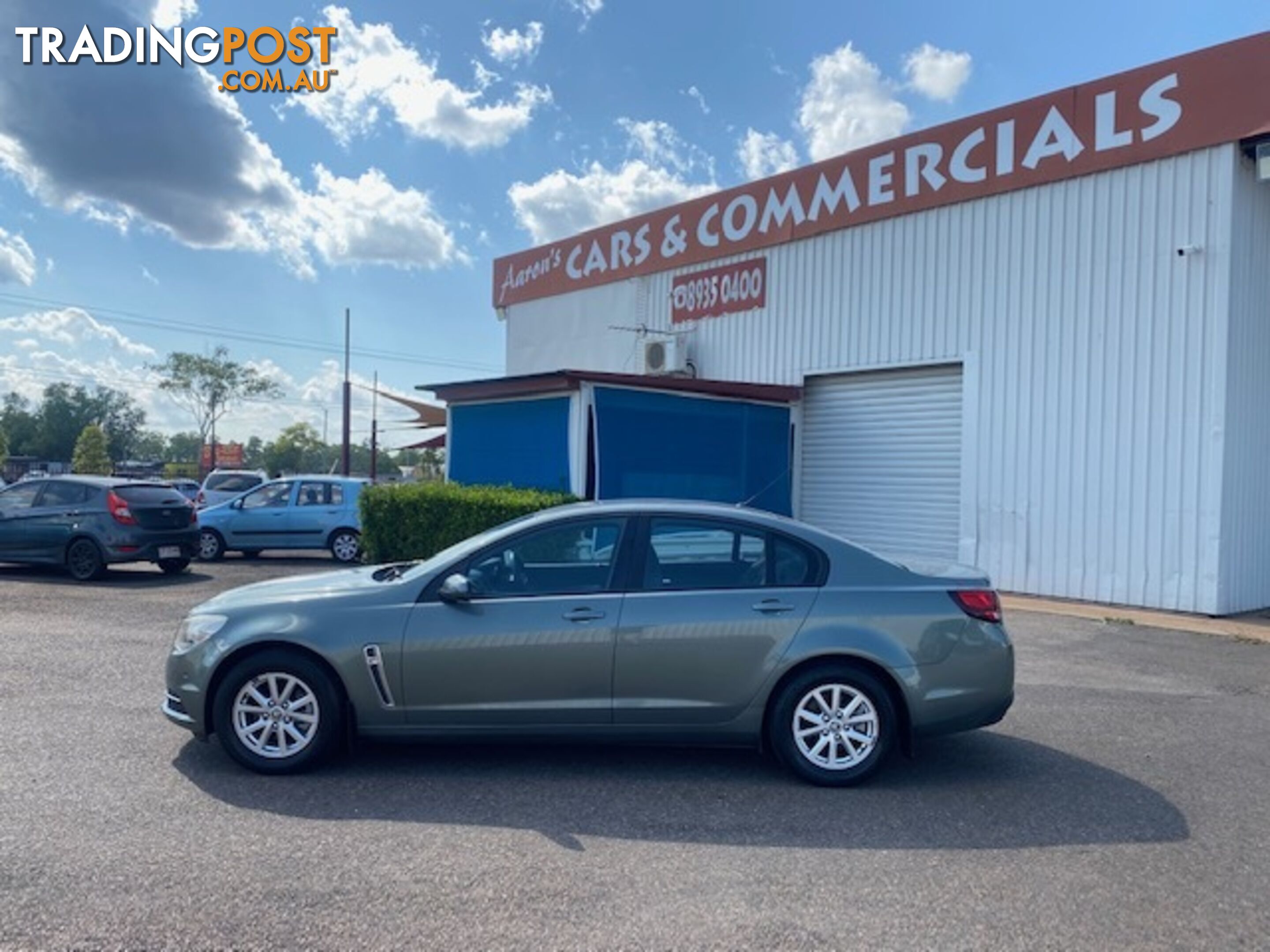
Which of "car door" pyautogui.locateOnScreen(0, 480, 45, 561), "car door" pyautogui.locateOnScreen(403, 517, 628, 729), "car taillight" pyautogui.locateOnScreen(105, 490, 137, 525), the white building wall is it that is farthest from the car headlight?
the white building wall

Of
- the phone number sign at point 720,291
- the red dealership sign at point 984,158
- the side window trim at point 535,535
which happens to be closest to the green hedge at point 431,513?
the phone number sign at point 720,291

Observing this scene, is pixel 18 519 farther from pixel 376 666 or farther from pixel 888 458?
pixel 888 458

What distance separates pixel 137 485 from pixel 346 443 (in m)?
21.6

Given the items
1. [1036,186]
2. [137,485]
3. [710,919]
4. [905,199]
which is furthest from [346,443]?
[710,919]

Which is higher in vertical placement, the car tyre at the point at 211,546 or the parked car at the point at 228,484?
the parked car at the point at 228,484

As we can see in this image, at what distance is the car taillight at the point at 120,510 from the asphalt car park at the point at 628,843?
755 cm

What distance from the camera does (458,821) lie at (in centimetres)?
465

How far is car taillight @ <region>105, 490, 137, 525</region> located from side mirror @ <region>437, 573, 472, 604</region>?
33.6 ft

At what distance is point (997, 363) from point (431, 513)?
8.48m

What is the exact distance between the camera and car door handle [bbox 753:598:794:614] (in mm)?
5320

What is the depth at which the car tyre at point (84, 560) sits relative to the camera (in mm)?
13555

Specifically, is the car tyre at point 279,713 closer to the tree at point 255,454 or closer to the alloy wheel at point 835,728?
the alloy wheel at point 835,728

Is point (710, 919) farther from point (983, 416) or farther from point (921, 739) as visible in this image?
point (983, 416)

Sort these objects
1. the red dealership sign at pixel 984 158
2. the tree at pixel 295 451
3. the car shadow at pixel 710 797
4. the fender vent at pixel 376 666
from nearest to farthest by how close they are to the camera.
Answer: the car shadow at pixel 710 797 → the fender vent at pixel 376 666 → the red dealership sign at pixel 984 158 → the tree at pixel 295 451
